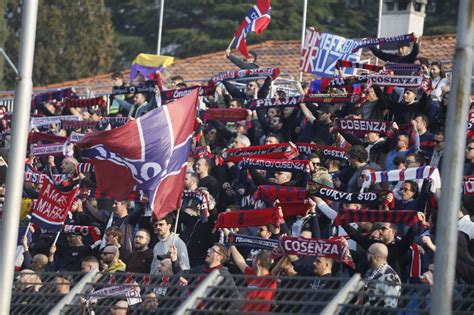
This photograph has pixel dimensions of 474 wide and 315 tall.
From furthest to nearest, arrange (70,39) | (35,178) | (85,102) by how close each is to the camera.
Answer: (70,39) → (85,102) → (35,178)

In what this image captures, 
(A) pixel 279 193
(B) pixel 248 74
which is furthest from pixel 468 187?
(B) pixel 248 74

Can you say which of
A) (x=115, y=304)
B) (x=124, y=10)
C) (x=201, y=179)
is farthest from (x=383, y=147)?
(x=124, y=10)

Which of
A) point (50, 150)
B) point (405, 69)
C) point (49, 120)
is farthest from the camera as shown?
point (49, 120)

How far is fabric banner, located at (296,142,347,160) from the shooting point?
56.0 ft

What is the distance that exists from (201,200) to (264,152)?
1725 mm

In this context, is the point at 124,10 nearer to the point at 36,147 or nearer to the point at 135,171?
the point at 36,147

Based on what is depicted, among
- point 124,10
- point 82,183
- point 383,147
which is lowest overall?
point 124,10

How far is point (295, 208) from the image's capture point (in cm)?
1502

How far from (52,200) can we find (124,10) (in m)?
40.6

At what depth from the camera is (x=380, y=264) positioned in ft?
41.3

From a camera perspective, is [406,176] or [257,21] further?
[257,21]

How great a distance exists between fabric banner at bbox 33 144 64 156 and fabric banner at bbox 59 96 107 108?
98.1 inches

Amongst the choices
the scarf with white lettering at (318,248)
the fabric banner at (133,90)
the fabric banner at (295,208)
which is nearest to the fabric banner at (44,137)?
the fabric banner at (133,90)

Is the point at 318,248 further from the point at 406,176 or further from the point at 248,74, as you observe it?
the point at 248,74
